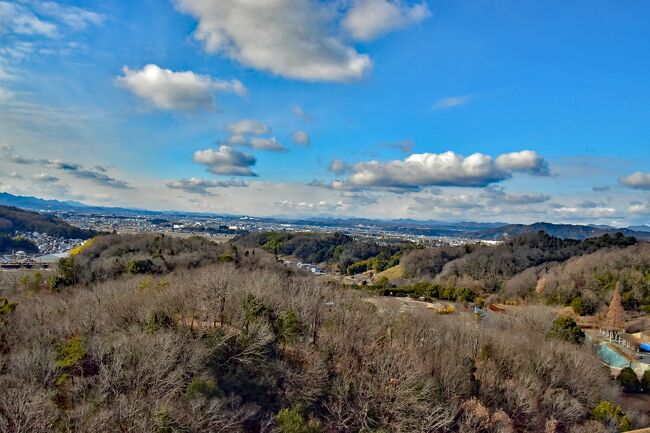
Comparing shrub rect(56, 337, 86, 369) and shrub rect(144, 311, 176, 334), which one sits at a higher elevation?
shrub rect(144, 311, 176, 334)

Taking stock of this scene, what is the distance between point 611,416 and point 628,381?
9.39 m

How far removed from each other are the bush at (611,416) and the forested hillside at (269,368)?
0.08 m

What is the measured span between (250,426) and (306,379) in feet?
13.3

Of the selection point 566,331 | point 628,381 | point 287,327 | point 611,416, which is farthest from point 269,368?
point 628,381

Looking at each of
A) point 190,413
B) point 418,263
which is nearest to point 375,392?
point 190,413

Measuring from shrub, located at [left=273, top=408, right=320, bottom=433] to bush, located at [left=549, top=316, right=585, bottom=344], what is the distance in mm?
24433

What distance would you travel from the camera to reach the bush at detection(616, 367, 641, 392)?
3288 centimetres

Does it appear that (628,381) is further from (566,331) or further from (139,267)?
(139,267)

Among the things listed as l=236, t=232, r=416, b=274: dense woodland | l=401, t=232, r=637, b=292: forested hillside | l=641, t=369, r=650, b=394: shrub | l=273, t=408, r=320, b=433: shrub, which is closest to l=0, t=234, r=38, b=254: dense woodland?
l=236, t=232, r=416, b=274: dense woodland

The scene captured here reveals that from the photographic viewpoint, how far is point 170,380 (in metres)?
18.0

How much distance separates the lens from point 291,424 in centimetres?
1816

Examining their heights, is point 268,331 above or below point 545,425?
above

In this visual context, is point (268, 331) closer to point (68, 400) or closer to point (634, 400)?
point (68, 400)

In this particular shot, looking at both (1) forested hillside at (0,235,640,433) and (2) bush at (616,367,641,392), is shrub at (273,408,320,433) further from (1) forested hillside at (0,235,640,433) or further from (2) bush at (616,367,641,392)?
(2) bush at (616,367,641,392)
